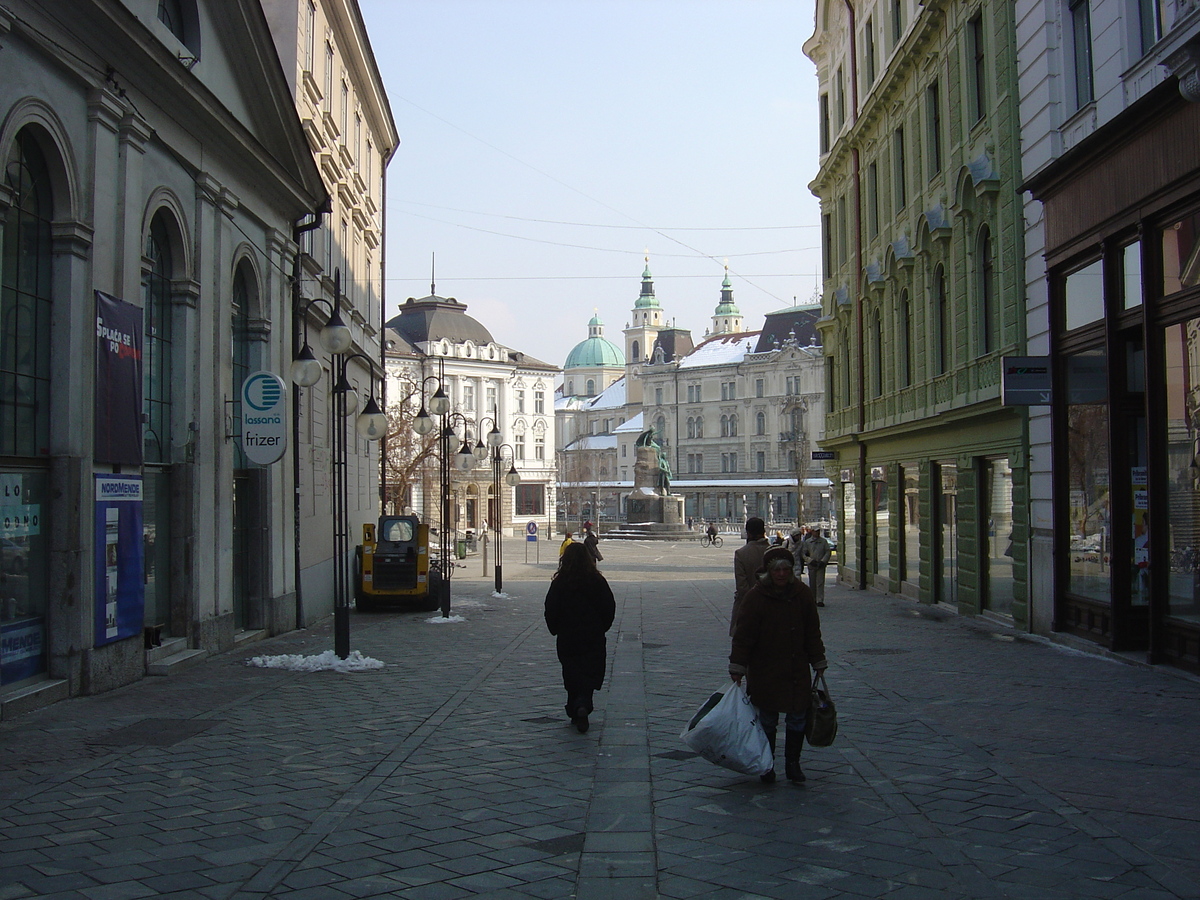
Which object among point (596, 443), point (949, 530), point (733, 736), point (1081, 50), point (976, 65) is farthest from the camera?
point (596, 443)

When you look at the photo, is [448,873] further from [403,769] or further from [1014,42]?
[1014,42]

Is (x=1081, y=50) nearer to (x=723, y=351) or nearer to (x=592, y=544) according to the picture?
(x=592, y=544)

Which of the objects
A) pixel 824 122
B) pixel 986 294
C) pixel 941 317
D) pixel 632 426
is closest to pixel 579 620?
pixel 986 294

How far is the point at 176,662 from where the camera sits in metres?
13.5

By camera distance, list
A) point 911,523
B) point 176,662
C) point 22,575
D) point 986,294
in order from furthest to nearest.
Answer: point 911,523, point 986,294, point 176,662, point 22,575

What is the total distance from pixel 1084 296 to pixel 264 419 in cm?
1069

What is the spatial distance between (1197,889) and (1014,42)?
48.6 feet

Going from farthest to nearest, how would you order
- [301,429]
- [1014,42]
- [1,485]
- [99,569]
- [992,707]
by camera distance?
[301,429] < [1014,42] < [99,569] < [992,707] < [1,485]

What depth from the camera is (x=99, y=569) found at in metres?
11.8

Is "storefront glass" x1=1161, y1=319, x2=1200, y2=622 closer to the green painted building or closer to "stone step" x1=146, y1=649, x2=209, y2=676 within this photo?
the green painted building

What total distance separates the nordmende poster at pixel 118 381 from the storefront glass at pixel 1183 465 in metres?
11.1

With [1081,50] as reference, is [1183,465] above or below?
below

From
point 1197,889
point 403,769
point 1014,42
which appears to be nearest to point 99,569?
point 403,769

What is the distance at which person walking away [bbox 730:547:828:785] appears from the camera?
25.3 ft
